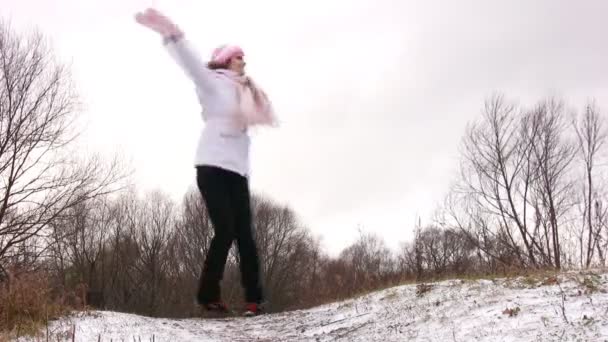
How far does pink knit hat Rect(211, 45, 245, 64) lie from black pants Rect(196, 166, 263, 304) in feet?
2.20

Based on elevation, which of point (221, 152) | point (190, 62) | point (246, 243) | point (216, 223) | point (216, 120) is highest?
point (190, 62)

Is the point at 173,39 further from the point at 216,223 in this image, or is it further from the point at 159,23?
the point at 216,223

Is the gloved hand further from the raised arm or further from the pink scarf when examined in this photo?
the pink scarf

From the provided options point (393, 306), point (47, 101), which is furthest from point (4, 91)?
point (393, 306)

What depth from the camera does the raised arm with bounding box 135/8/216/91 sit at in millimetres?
2488

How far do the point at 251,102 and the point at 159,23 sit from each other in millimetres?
618

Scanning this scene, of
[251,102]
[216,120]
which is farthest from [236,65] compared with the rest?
[216,120]

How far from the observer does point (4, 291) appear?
5602 mm

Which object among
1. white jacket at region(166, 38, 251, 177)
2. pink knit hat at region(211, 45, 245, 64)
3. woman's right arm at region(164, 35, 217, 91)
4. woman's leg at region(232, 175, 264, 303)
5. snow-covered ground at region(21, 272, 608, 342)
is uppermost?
pink knit hat at region(211, 45, 245, 64)

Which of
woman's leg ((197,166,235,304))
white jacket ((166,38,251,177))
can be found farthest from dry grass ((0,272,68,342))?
white jacket ((166,38,251,177))

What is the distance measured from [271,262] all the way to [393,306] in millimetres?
29161

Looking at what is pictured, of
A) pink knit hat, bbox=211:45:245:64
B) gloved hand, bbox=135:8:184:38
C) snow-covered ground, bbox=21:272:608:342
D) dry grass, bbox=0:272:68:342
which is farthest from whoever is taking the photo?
dry grass, bbox=0:272:68:342

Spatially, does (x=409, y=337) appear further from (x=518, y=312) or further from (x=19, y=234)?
(x=19, y=234)

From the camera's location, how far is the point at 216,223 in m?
2.62
